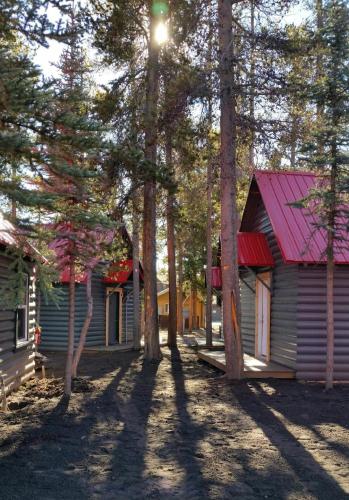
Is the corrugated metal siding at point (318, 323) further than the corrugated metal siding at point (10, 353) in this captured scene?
Yes

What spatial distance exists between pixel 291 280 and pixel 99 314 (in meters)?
11.7

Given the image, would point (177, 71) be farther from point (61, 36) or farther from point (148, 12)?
point (61, 36)

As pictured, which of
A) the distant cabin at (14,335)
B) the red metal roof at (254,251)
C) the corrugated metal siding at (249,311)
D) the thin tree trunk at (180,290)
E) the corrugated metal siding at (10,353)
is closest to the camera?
the distant cabin at (14,335)

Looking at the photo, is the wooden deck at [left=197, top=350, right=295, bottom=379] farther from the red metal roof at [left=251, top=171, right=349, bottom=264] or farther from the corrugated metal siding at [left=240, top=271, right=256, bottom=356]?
the red metal roof at [left=251, top=171, right=349, bottom=264]

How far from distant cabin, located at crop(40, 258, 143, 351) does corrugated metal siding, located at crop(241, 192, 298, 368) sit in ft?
19.4

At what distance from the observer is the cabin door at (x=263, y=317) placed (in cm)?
1489

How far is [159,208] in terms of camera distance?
20.0m

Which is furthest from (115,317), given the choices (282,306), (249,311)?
(282,306)

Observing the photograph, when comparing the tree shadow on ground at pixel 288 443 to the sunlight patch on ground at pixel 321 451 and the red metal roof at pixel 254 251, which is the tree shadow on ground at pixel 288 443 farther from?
the red metal roof at pixel 254 251

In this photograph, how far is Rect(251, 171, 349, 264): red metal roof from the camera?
12.3 m

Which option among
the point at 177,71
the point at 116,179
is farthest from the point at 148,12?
the point at 116,179

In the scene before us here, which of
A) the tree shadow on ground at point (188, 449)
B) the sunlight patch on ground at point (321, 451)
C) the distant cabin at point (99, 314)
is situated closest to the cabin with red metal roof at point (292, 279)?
the tree shadow on ground at point (188, 449)

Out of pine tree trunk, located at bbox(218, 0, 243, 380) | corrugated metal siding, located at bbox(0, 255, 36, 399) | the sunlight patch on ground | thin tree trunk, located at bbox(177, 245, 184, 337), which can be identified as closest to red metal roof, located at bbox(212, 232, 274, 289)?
pine tree trunk, located at bbox(218, 0, 243, 380)

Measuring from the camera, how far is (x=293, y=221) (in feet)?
44.7
